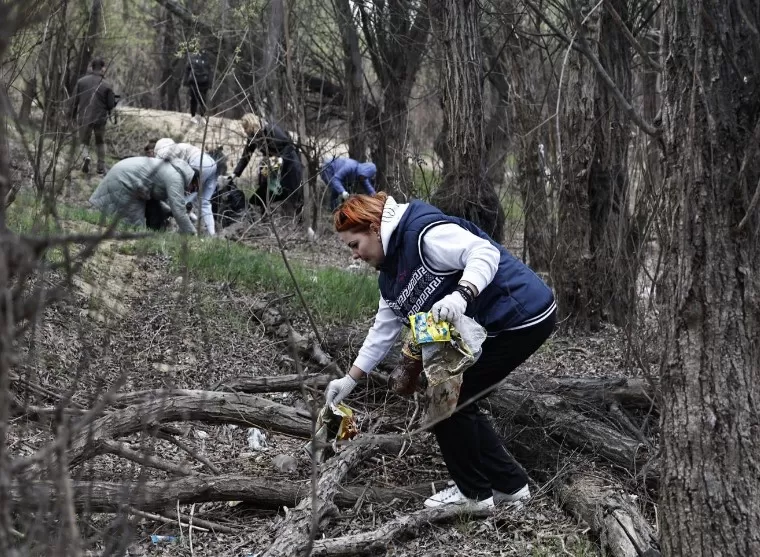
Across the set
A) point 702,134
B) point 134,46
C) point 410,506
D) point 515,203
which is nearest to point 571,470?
point 410,506

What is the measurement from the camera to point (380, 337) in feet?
14.5

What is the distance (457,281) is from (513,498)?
109 centimetres

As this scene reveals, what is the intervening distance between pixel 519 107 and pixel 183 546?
5.29 metres

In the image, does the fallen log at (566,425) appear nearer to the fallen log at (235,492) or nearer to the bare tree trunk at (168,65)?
the fallen log at (235,492)

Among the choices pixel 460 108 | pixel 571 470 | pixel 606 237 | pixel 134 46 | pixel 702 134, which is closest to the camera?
pixel 702 134

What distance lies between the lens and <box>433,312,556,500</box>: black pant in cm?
410

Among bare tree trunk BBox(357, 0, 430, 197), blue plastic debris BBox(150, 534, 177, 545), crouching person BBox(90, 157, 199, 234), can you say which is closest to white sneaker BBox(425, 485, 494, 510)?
blue plastic debris BBox(150, 534, 177, 545)

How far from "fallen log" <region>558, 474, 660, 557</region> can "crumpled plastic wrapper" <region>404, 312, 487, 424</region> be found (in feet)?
2.56

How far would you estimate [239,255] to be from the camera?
7.96 m

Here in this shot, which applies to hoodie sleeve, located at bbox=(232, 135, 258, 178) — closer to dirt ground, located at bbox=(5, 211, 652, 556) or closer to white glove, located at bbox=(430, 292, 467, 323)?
dirt ground, located at bbox=(5, 211, 652, 556)

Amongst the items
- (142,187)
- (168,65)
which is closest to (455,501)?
(142,187)

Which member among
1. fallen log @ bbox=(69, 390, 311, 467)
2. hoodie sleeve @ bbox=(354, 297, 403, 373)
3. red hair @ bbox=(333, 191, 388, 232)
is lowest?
fallen log @ bbox=(69, 390, 311, 467)

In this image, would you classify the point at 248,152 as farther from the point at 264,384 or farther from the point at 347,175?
the point at 264,384

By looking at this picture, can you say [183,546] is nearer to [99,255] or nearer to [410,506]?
[410,506]
